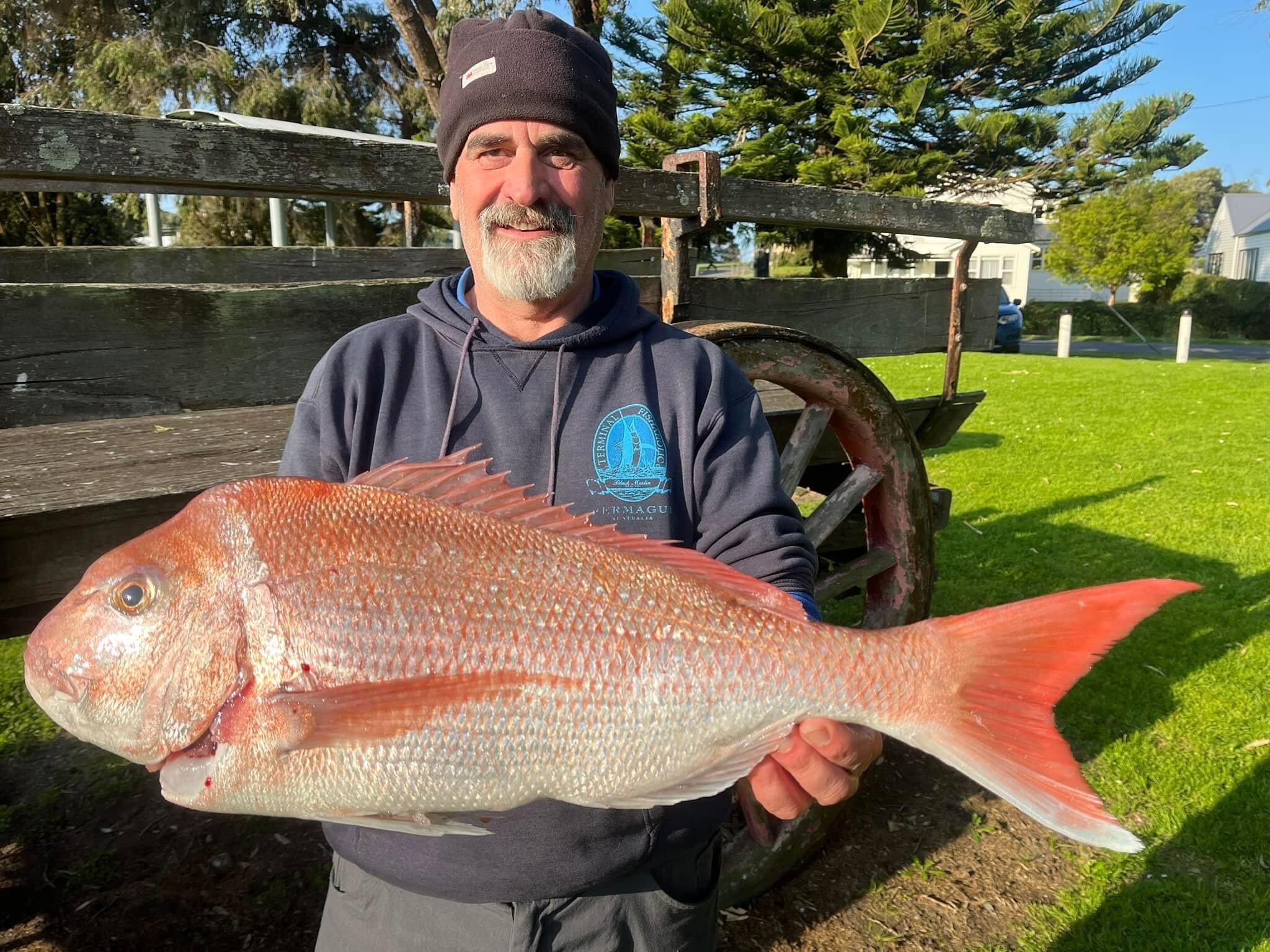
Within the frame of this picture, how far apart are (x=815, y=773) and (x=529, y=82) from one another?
157cm

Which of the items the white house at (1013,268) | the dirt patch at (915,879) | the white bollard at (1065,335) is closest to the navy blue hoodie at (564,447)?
the dirt patch at (915,879)

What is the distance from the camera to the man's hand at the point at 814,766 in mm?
1479

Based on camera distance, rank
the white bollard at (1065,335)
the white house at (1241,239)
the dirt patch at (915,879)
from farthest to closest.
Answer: the white house at (1241,239) < the white bollard at (1065,335) < the dirt patch at (915,879)

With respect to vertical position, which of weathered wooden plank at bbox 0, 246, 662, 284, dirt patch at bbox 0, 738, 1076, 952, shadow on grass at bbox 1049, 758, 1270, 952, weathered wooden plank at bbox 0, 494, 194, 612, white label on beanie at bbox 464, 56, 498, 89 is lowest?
shadow on grass at bbox 1049, 758, 1270, 952

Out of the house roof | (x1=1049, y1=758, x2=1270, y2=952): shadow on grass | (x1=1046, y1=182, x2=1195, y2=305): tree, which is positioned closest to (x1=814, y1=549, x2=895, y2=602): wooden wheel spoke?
(x1=1049, y1=758, x2=1270, y2=952): shadow on grass

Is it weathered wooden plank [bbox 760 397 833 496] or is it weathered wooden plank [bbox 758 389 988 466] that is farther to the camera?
weathered wooden plank [bbox 758 389 988 466]

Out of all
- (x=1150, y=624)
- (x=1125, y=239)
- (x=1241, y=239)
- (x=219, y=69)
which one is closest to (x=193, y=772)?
(x=1150, y=624)

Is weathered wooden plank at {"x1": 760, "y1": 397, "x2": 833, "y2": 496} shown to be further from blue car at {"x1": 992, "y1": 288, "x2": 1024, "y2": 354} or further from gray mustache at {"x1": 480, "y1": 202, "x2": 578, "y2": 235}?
blue car at {"x1": 992, "y1": 288, "x2": 1024, "y2": 354}

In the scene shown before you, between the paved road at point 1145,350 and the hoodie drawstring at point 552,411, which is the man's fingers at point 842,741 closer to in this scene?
the hoodie drawstring at point 552,411

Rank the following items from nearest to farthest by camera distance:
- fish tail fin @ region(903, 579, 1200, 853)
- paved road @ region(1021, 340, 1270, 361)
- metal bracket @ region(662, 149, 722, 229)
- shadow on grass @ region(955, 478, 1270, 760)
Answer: fish tail fin @ region(903, 579, 1200, 853) → metal bracket @ region(662, 149, 722, 229) → shadow on grass @ region(955, 478, 1270, 760) → paved road @ region(1021, 340, 1270, 361)

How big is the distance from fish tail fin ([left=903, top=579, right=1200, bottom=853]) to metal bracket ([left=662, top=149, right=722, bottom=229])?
1.88 meters

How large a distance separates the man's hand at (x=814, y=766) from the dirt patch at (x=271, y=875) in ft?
5.88

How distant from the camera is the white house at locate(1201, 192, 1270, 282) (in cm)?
5228

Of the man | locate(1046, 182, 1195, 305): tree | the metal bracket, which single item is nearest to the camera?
the man
